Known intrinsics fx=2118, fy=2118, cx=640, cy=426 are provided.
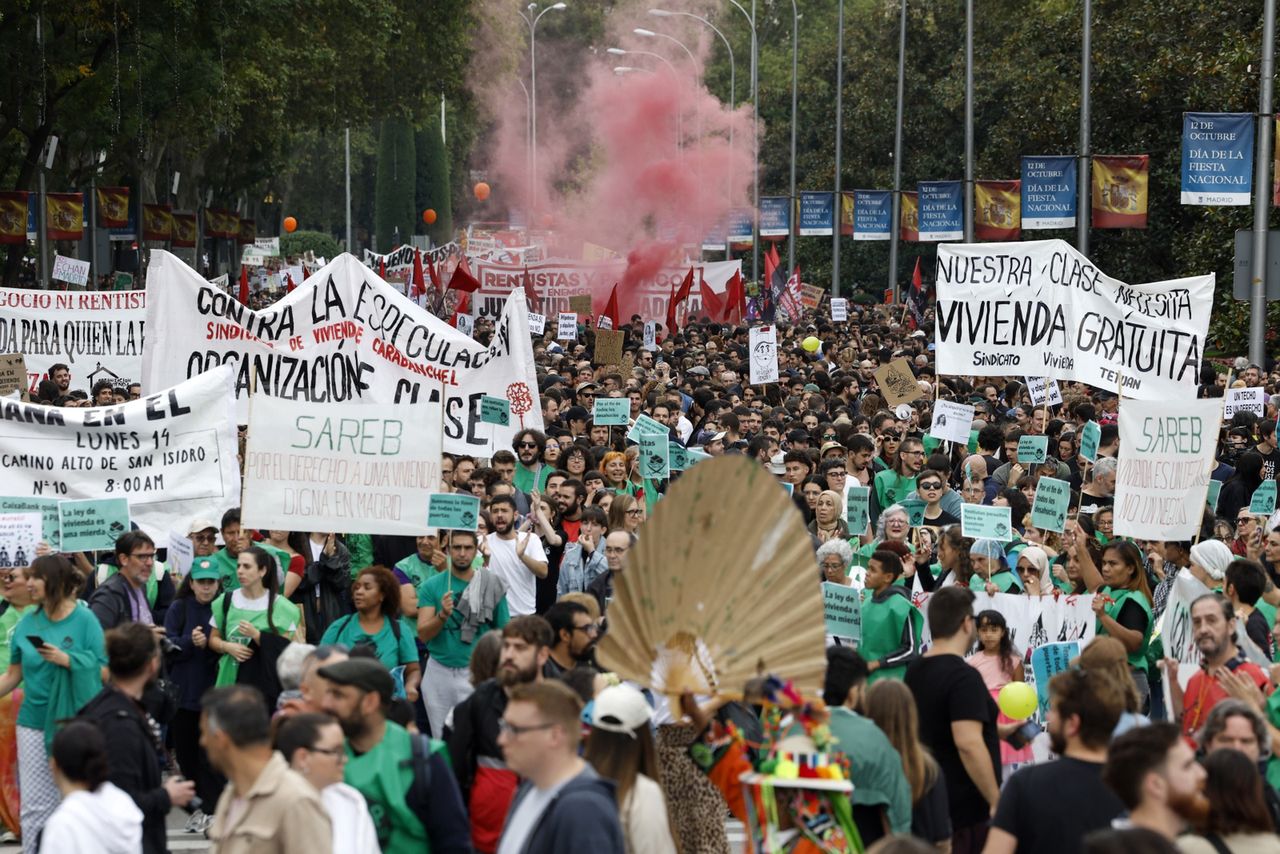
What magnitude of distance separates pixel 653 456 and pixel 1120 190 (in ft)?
65.8

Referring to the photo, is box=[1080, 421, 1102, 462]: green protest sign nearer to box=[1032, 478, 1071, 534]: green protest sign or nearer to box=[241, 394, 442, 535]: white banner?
box=[1032, 478, 1071, 534]: green protest sign

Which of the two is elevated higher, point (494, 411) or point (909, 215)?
point (909, 215)

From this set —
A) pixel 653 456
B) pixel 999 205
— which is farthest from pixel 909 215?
pixel 653 456

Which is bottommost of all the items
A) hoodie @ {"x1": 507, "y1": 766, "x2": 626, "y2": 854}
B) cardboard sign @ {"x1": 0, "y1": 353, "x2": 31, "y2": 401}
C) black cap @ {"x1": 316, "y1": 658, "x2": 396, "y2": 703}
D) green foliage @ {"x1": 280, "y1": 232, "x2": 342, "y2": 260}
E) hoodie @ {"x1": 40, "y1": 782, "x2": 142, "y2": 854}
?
hoodie @ {"x1": 40, "y1": 782, "x2": 142, "y2": 854}

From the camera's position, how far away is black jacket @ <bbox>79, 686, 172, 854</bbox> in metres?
6.97

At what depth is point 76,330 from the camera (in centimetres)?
2011

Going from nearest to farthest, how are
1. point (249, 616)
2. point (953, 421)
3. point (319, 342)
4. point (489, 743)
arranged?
point (489, 743)
point (249, 616)
point (319, 342)
point (953, 421)

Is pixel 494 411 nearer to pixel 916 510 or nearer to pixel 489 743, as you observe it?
pixel 916 510

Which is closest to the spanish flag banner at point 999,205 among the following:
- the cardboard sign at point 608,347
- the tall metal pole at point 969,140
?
the tall metal pole at point 969,140

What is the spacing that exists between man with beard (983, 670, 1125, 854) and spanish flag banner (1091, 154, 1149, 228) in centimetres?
2734

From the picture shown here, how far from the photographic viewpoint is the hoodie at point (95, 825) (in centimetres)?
597

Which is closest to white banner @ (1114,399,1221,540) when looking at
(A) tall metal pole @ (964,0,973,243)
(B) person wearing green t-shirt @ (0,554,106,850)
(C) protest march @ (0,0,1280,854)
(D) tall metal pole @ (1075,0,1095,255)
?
(C) protest march @ (0,0,1280,854)

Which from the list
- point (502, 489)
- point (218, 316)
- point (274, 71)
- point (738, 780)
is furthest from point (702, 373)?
point (274, 71)

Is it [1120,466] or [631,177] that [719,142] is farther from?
[1120,466]
